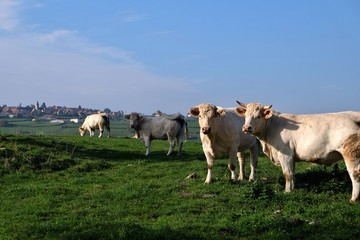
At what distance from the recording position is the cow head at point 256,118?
1512 cm

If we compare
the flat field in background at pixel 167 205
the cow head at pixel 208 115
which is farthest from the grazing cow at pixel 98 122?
the cow head at pixel 208 115

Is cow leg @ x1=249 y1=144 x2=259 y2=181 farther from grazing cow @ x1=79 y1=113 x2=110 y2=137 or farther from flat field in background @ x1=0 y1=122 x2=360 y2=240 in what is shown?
grazing cow @ x1=79 y1=113 x2=110 y2=137

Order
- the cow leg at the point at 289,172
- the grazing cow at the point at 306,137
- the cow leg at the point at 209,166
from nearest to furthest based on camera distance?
1. the grazing cow at the point at 306,137
2. the cow leg at the point at 289,172
3. the cow leg at the point at 209,166

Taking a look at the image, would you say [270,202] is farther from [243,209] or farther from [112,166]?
[112,166]

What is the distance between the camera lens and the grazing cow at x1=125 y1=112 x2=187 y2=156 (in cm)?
3161

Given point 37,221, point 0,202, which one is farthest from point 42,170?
point 37,221

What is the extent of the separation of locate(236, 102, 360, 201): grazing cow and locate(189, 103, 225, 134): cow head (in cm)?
105

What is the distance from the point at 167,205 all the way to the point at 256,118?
3.94 m

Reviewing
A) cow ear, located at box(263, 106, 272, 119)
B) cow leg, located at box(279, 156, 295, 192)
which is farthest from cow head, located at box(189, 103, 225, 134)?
cow leg, located at box(279, 156, 295, 192)

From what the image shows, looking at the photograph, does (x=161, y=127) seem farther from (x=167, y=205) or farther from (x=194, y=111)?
(x=167, y=205)

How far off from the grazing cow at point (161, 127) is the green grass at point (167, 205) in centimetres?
810

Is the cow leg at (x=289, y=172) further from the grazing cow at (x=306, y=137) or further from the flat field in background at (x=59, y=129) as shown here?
the flat field in background at (x=59, y=129)

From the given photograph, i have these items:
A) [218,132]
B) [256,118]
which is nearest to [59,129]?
[218,132]

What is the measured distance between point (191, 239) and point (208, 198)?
402 cm
